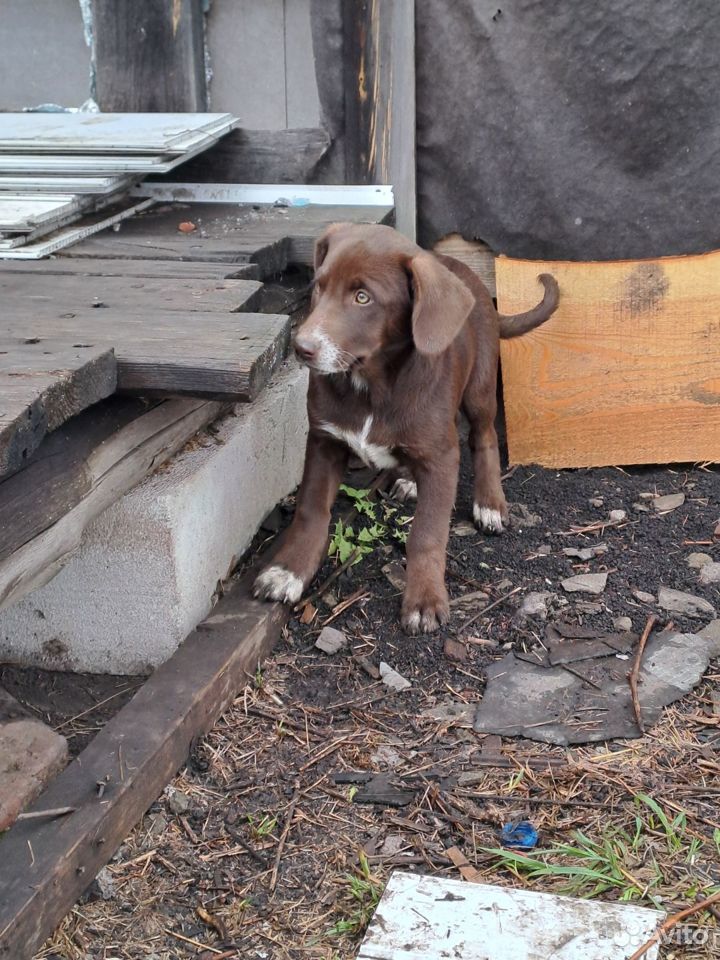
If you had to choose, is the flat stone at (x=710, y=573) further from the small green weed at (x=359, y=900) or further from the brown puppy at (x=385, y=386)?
the small green weed at (x=359, y=900)

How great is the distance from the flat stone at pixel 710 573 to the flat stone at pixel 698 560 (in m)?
0.03

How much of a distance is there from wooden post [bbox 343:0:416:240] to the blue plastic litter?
286 cm

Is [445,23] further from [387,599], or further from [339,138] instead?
[387,599]

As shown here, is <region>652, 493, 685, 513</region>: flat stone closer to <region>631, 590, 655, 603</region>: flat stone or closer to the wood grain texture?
<region>631, 590, 655, 603</region>: flat stone

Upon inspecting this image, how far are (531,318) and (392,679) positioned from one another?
1826 mm

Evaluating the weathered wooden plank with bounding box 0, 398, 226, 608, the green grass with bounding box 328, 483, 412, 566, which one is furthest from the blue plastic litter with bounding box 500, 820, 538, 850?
the green grass with bounding box 328, 483, 412, 566

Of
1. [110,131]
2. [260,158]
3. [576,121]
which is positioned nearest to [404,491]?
[260,158]

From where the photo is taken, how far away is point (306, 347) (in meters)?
2.93

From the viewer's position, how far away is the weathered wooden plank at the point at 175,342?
2465mm

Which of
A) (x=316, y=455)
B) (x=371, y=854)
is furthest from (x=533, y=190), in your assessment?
(x=371, y=854)

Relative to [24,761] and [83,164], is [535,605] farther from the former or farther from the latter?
[83,164]

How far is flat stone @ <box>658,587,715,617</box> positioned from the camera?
332 cm

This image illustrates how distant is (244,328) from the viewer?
8.90 ft

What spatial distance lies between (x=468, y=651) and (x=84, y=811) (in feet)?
4.30
